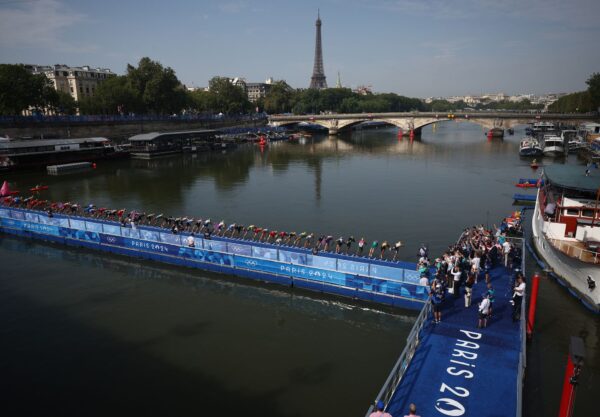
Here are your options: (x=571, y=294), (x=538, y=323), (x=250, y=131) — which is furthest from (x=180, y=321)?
(x=250, y=131)

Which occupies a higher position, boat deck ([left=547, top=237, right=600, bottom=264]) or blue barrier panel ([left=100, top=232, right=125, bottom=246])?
boat deck ([left=547, top=237, right=600, bottom=264])

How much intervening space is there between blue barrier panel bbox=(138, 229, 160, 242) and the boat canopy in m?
29.7

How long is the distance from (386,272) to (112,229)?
70.5 ft

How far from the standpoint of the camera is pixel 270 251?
88.2 feet

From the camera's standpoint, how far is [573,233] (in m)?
27.5

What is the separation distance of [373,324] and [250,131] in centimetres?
12288

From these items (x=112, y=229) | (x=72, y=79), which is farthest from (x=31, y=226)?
(x=72, y=79)

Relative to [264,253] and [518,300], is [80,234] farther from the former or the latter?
[518,300]

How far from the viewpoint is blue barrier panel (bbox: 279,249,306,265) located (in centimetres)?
2598

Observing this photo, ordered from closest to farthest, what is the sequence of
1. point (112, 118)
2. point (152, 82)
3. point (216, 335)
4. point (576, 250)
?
point (216, 335), point (576, 250), point (112, 118), point (152, 82)

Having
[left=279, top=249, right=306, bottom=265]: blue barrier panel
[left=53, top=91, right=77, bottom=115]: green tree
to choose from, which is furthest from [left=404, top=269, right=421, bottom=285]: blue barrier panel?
[left=53, top=91, right=77, bottom=115]: green tree

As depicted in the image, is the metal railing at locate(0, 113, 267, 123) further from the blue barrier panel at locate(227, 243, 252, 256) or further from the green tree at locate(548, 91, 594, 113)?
the green tree at locate(548, 91, 594, 113)

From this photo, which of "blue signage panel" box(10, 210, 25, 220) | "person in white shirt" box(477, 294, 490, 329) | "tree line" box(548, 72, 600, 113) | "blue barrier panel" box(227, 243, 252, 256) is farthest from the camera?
"tree line" box(548, 72, 600, 113)

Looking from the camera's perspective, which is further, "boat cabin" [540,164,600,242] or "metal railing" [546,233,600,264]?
"boat cabin" [540,164,600,242]
